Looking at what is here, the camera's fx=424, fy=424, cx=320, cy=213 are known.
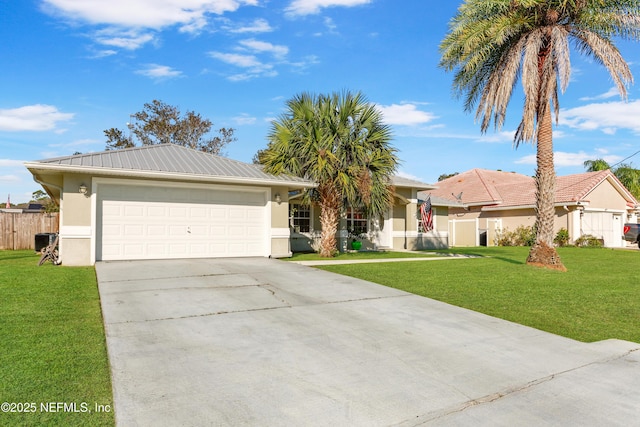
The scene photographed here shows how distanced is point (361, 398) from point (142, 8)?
40.9 feet

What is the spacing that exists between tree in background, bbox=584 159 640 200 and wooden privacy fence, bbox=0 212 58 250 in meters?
37.9

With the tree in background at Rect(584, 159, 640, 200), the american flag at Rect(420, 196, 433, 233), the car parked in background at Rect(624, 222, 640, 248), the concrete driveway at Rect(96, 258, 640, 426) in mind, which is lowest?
the concrete driveway at Rect(96, 258, 640, 426)

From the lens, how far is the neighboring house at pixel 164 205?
460 inches

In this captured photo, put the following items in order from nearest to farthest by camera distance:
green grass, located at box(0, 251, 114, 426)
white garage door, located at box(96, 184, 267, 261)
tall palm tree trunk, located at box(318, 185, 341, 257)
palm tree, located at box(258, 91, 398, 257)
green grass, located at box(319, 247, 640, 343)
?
green grass, located at box(0, 251, 114, 426) → green grass, located at box(319, 247, 640, 343) → white garage door, located at box(96, 184, 267, 261) → palm tree, located at box(258, 91, 398, 257) → tall palm tree trunk, located at box(318, 185, 341, 257)

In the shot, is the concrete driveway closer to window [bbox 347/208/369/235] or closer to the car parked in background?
window [bbox 347/208/369/235]

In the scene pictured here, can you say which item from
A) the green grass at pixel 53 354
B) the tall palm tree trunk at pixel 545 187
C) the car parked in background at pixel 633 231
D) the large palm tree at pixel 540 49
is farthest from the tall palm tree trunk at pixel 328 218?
the car parked in background at pixel 633 231

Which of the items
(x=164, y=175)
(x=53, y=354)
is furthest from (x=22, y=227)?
(x=53, y=354)

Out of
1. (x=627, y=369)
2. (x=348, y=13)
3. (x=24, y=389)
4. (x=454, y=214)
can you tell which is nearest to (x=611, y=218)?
(x=454, y=214)

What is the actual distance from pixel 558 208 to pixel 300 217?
55.2 feet

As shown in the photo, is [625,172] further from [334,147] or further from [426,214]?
[334,147]

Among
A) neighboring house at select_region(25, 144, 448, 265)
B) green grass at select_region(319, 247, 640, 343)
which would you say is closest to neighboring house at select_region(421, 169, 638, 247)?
green grass at select_region(319, 247, 640, 343)

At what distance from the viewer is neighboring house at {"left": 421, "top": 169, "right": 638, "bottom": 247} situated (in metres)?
24.9

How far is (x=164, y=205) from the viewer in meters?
12.8

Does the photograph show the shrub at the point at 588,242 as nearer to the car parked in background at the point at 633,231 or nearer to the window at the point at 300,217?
the car parked in background at the point at 633,231
